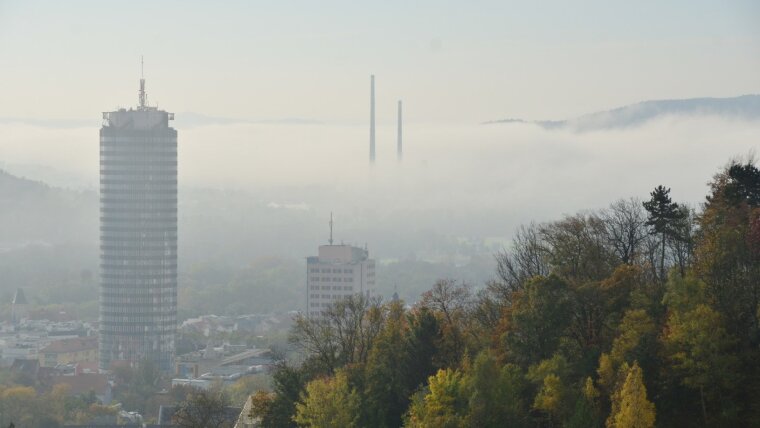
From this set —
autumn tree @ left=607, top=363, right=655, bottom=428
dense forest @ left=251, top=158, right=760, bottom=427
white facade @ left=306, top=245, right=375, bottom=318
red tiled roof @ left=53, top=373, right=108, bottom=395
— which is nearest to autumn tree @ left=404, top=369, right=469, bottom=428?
dense forest @ left=251, top=158, right=760, bottom=427

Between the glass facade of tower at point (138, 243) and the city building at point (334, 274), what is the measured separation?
77.1ft

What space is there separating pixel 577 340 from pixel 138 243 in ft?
412

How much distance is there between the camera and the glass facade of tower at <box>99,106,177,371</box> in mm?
168875

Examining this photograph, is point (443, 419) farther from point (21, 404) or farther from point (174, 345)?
point (174, 345)

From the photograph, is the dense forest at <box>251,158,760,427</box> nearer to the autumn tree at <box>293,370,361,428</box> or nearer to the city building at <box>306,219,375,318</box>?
the autumn tree at <box>293,370,361,428</box>

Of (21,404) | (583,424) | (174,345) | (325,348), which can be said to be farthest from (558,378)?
(174,345)

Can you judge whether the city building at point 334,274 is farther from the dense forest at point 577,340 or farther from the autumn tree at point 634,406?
the autumn tree at point 634,406

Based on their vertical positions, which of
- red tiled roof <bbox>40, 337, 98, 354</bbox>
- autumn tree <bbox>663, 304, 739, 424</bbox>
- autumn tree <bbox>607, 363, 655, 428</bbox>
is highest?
autumn tree <bbox>663, 304, 739, 424</bbox>

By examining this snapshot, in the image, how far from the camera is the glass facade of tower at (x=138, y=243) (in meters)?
169

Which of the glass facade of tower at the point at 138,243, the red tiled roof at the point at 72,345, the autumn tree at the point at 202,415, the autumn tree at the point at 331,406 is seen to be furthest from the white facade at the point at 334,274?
the autumn tree at the point at 331,406

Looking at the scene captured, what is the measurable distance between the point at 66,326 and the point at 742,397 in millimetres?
157795

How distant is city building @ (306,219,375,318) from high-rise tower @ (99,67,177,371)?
2372cm

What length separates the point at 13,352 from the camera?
170625 millimetres

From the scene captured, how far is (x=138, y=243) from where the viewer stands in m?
171
